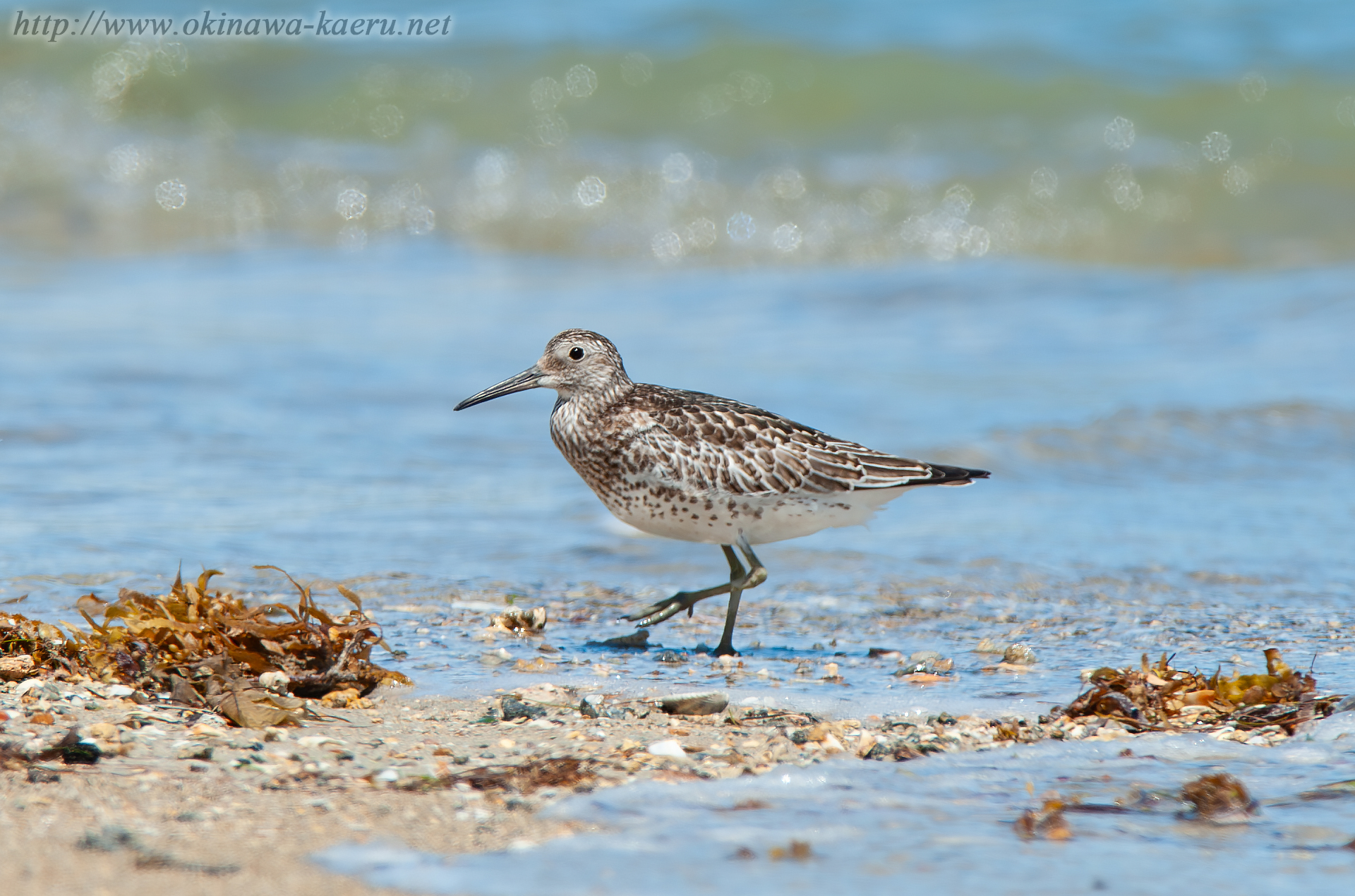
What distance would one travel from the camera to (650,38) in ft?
58.8

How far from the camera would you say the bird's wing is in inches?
208

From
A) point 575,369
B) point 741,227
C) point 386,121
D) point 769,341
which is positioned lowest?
point 575,369

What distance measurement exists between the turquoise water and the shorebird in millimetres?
385

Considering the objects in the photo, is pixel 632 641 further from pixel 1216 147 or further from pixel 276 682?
pixel 1216 147

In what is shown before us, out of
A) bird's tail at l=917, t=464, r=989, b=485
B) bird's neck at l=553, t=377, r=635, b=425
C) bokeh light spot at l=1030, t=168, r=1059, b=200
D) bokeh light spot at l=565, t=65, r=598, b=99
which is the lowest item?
bird's tail at l=917, t=464, r=989, b=485

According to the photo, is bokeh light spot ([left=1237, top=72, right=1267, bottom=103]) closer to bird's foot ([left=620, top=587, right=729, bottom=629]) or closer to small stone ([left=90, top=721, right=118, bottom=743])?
bird's foot ([left=620, top=587, right=729, bottom=629])

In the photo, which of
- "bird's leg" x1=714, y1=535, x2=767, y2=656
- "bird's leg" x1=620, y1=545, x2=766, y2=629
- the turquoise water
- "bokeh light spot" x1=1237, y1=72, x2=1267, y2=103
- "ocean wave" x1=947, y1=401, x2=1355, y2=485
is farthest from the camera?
"bokeh light spot" x1=1237, y1=72, x2=1267, y2=103

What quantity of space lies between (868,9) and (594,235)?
629 centimetres

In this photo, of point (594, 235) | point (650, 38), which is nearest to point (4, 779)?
point (594, 235)

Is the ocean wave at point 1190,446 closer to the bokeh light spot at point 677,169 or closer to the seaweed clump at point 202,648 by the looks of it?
the seaweed clump at point 202,648

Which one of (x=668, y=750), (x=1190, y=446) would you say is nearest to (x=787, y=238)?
(x=1190, y=446)

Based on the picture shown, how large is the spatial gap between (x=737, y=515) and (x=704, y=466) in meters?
0.21

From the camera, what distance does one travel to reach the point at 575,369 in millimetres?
5656

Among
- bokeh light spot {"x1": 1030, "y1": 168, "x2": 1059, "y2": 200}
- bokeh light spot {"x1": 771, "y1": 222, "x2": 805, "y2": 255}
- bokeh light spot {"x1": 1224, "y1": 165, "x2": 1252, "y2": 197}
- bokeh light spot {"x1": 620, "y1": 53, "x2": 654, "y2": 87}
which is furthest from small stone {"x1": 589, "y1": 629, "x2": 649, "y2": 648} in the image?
bokeh light spot {"x1": 620, "y1": 53, "x2": 654, "y2": 87}
